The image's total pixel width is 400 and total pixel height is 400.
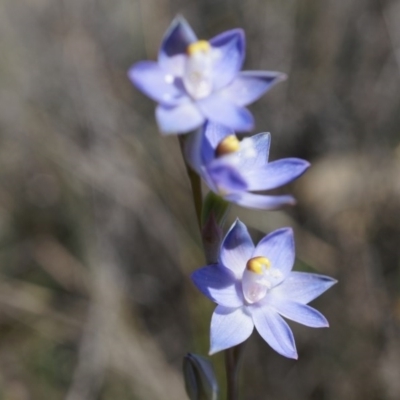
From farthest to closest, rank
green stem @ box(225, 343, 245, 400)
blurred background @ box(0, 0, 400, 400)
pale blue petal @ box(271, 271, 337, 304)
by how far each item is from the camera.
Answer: blurred background @ box(0, 0, 400, 400) → green stem @ box(225, 343, 245, 400) → pale blue petal @ box(271, 271, 337, 304)

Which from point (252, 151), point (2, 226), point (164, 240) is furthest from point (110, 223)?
point (252, 151)

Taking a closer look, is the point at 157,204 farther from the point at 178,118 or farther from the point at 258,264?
the point at 178,118

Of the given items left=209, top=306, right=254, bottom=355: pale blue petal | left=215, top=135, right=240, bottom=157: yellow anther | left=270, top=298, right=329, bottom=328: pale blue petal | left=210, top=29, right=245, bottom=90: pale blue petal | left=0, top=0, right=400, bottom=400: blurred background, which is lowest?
left=0, top=0, right=400, bottom=400: blurred background

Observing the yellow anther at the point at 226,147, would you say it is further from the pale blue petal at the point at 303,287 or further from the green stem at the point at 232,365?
the green stem at the point at 232,365

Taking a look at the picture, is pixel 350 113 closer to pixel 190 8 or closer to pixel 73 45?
pixel 190 8

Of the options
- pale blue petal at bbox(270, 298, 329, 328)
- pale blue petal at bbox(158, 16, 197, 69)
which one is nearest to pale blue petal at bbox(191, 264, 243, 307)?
pale blue petal at bbox(270, 298, 329, 328)

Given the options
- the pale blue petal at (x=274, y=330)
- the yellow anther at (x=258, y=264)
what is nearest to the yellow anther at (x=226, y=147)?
the yellow anther at (x=258, y=264)

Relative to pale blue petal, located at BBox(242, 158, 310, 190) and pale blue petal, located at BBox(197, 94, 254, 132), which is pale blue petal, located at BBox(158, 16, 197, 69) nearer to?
pale blue petal, located at BBox(197, 94, 254, 132)

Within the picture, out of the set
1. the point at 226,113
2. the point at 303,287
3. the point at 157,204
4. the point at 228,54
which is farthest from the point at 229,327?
the point at 157,204
